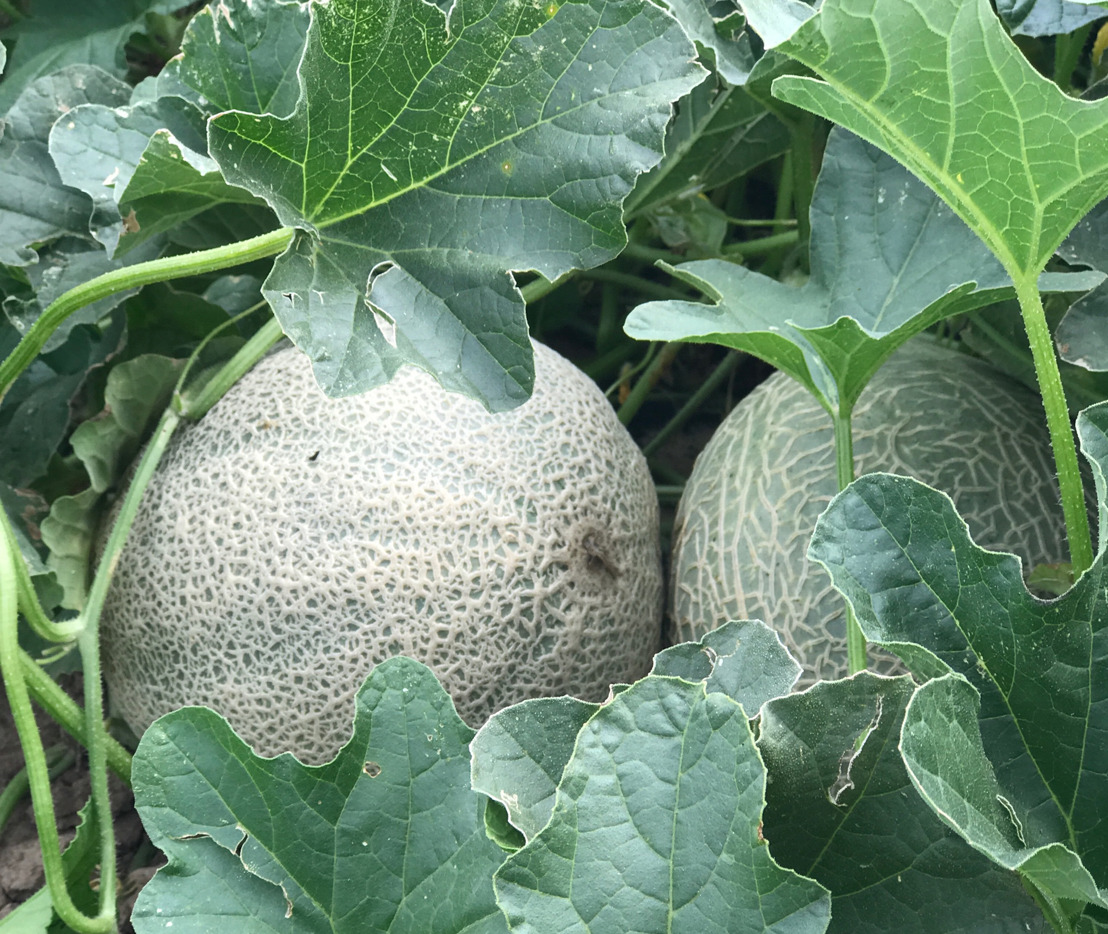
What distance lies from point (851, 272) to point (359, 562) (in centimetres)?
59

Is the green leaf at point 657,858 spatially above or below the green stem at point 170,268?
below

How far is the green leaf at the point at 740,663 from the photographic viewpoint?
91cm

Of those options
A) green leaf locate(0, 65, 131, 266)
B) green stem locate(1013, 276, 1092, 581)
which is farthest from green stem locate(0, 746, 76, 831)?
green stem locate(1013, 276, 1092, 581)

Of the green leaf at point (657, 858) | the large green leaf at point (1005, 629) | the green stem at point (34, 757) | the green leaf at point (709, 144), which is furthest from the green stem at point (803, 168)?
the green stem at point (34, 757)

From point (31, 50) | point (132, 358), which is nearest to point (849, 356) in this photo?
point (132, 358)

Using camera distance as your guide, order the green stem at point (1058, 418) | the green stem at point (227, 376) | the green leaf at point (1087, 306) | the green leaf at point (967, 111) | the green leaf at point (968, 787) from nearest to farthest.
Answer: the green leaf at point (968, 787) < the green leaf at point (967, 111) < the green stem at point (1058, 418) < the green leaf at point (1087, 306) < the green stem at point (227, 376)

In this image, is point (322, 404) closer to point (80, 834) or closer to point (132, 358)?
point (132, 358)

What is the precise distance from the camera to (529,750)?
0.88m

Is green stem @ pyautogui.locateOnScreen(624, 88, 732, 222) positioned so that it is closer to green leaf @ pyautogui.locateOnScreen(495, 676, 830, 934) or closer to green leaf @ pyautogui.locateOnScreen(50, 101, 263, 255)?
green leaf @ pyautogui.locateOnScreen(50, 101, 263, 255)

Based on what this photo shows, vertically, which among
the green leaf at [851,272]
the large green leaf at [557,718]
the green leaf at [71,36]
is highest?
the green leaf at [71,36]

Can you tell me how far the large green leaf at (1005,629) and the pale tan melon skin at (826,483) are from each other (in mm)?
236

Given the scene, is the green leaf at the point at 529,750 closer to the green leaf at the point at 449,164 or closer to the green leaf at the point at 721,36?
the green leaf at the point at 449,164

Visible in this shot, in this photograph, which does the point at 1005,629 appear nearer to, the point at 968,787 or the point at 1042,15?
the point at 968,787

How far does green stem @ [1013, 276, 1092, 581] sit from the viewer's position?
0.92 m
